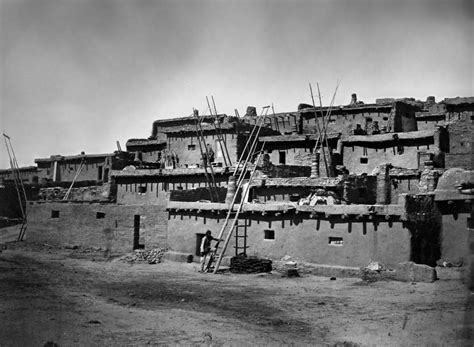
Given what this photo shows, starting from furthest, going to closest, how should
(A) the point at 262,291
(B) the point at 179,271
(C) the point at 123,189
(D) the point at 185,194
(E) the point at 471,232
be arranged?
(C) the point at 123,189 < (D) the point at 185,194 < (B) the point at 179,271 < (E) the point at 471,232 < (A) the point at 262,291

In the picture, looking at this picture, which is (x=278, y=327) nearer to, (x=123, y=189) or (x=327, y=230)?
(x=327, y=230)

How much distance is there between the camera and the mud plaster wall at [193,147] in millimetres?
30609

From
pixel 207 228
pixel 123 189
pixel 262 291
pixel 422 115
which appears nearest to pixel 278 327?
pixel 262 291

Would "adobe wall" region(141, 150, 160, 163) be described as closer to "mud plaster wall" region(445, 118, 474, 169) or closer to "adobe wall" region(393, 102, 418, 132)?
"adobe wall" region(393, 102, 418, 132)

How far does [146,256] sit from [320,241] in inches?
324

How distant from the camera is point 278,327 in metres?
9.80

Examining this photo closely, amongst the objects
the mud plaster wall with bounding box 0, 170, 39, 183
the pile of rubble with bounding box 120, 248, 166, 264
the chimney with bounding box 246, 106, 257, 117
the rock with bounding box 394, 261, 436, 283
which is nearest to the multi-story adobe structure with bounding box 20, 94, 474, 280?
the rock with bounding box 394, 261, 436, 283

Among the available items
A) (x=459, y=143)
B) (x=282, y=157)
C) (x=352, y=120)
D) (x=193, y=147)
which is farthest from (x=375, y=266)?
(x=352, y=120)

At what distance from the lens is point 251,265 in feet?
55.5

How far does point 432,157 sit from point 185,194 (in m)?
12.7

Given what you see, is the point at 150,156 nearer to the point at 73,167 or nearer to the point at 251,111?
the point at 73,167

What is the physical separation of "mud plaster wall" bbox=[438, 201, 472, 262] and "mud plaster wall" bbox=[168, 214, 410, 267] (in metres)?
2.42

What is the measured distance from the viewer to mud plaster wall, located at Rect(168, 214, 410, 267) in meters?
15.2

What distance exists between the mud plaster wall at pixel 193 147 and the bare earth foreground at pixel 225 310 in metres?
14.8
